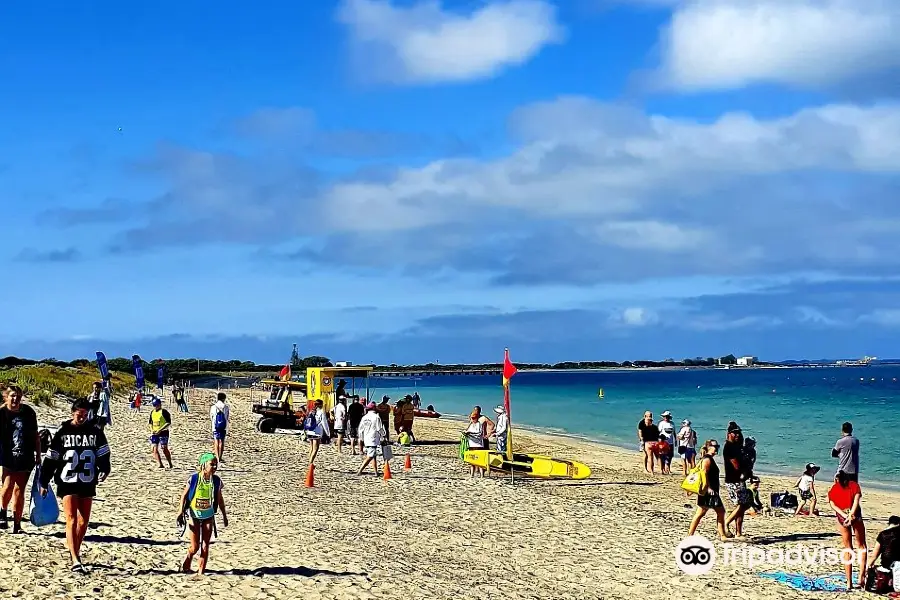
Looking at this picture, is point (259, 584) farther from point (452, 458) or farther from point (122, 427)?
point (122, 427)

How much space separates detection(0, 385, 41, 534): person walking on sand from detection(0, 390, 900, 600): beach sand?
0.61m

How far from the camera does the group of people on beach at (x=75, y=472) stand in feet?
28.1

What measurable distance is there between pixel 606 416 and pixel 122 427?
35.0 m

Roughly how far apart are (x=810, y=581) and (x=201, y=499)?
744cm

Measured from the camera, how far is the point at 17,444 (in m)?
9.67

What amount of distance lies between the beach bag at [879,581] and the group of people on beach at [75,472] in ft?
24.6

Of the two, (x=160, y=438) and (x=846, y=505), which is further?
(x=160, y=438)

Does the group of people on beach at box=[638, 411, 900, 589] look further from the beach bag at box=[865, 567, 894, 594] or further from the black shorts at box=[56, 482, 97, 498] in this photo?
the black shorts at box=[56, 482, 97, 498]

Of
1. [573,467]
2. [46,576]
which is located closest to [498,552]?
[46,576]

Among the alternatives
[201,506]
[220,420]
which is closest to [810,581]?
[201,506]

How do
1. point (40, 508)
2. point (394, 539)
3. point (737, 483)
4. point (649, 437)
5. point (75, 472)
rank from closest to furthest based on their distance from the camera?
point (75, 472)
point (40, 508)
point (394, 539)
point (737, 483)
point (649, 437)

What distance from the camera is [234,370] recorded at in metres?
153

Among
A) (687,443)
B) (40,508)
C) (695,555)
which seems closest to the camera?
(40,508)

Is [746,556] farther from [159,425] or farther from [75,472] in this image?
[159,425]
